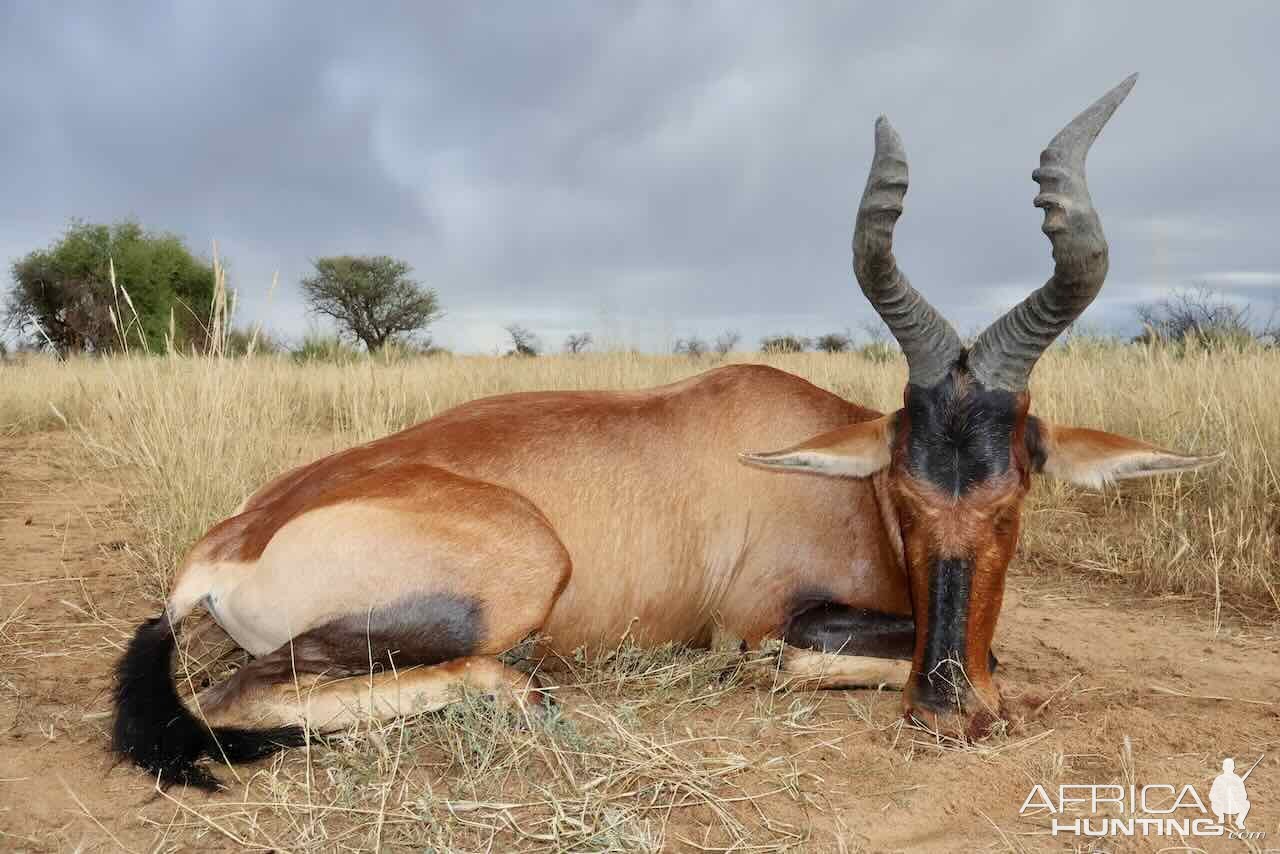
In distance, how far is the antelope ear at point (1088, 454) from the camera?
135 inches

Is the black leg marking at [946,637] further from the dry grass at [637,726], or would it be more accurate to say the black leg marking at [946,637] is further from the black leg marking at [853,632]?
the black leg marking at [853,632]

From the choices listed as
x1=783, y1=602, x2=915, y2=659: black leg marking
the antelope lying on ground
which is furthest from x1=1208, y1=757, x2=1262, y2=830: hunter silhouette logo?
x1=783, y1=602, x2=915, y2=659: black leg marking

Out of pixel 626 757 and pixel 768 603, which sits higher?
pixel 768 603

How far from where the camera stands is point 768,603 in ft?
12.9

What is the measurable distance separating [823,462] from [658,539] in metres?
0.76

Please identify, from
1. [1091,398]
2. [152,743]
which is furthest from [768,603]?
[1091,398]

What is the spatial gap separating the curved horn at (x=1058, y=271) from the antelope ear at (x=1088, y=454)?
9.3 inches

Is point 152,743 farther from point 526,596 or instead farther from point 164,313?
point 164,313

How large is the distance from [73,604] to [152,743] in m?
2.23

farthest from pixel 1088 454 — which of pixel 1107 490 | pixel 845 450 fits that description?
pixel 1107 490

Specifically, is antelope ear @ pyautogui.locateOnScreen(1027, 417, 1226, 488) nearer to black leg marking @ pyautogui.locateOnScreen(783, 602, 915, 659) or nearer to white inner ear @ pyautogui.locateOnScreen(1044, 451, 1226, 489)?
white inner ear @ pyautogui.locateOnScreen(1044, 451, 1226, 489)

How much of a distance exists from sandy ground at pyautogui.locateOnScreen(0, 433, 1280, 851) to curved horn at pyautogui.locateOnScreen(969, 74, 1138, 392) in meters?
1.26

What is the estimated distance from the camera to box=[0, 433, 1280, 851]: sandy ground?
2.76 metres

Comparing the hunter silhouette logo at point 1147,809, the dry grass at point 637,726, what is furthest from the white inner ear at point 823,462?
the hunter silhouette logo at point 1147,809
